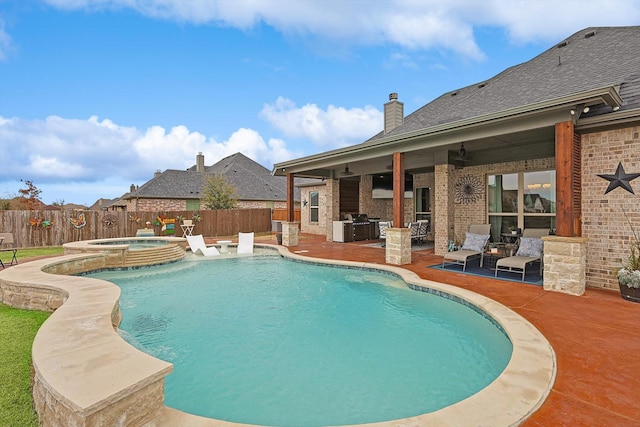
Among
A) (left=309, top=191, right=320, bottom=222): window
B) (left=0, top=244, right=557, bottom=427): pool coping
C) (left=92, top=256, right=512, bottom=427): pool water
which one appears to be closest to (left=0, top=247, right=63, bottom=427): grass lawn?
(left=0, top=244, right=557, bottom=427): pool coping

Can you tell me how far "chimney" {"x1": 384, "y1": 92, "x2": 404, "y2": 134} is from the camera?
14.8m

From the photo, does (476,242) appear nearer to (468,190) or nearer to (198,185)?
(468,190)

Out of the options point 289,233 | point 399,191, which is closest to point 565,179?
point 399,191

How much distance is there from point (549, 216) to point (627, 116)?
4.18 metres

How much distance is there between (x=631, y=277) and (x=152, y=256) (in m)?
11.4

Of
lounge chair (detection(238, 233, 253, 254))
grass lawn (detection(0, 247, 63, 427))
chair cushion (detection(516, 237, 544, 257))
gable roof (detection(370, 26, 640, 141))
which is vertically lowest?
grass lawn (detection(0, 247, 63, 427))

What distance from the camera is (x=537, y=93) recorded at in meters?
8.63

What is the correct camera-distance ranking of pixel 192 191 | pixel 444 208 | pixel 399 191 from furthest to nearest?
1. pixel 192 191
2. pixel 444 208
3. pixel 399 191

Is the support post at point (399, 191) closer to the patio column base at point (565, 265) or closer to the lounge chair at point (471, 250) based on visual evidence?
the lounge chair at point (471, 250)

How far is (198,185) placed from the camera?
85.2ft

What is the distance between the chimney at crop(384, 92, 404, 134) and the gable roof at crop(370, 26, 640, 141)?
2491 millimetres

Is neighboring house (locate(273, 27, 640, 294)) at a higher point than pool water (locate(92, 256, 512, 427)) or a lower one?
higher

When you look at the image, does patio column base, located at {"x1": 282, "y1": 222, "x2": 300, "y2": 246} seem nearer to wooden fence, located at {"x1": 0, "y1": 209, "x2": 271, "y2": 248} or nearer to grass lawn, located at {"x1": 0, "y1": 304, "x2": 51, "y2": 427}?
wooden fence, located at {"x1": 0, "y1": 209, "x2": 271, "y2": 248}

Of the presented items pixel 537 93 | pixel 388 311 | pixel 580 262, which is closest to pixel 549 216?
pixel 537 93
